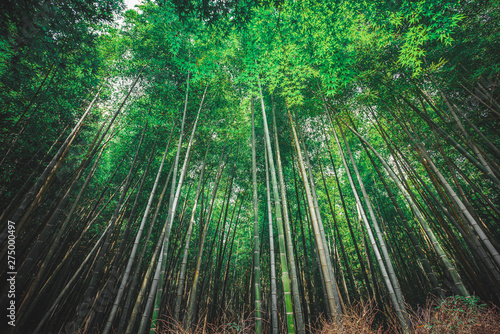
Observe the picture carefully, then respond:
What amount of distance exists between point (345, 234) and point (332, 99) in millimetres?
6860

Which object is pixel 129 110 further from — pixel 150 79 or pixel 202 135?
pixel 202 135

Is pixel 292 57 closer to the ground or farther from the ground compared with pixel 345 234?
farther from the ground

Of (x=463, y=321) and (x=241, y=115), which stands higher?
(x=241, y=115)

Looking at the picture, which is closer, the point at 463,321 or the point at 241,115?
the point at 463,321

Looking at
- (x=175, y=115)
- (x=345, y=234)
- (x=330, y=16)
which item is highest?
(x=330, y=16)

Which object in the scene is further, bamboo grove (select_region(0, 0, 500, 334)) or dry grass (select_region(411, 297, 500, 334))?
bamboo grove (select_region(0, 0, 500, 334))

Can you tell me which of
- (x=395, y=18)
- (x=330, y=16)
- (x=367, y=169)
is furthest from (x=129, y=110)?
(x=367, y=169)

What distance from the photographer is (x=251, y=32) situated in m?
3.40

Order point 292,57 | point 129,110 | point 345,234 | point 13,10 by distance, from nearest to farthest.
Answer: point 13,10 < point 292,57 < point 129,110 < point 345,234

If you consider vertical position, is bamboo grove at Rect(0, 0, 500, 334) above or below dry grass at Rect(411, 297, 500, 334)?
above

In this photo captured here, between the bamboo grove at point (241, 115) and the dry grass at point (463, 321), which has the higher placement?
the bamboo grove at point (241, 115)

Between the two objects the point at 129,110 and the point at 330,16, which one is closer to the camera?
the point at 330,16

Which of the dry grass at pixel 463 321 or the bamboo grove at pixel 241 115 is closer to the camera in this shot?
the dry grass at pixel 463 321

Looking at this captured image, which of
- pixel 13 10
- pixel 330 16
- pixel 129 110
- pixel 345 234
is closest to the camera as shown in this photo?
pixel 13 10
